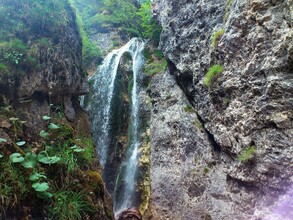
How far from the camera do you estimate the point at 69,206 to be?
3961 millimetres

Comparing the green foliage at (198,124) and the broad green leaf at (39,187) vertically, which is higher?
the broad green leaf at (39,187)

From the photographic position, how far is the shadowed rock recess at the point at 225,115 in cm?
541

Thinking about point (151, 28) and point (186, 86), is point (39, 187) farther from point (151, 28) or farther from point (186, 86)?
point (151, 28)

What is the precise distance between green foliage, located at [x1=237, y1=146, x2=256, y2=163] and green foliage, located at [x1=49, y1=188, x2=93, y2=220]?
12.6 feet

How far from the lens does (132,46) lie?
14.7 meters

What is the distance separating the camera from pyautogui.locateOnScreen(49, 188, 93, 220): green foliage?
148 inches

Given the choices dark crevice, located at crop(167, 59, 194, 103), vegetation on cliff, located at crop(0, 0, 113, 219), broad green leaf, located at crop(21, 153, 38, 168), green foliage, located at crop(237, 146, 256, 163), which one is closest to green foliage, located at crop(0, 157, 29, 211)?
vegetation on cliff, located at crop(0, 0, 113, 219)

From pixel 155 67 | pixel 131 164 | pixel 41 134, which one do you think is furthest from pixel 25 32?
pixel 155 67

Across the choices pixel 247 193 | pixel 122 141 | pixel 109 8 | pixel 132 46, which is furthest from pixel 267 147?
pixel 109 8

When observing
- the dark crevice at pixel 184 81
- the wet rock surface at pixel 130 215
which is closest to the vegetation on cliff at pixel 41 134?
the wet rock surface at pixel 130 215

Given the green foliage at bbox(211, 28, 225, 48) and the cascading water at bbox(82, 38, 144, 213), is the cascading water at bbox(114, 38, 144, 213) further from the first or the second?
the green foliage at bbox(211, 28, 225, 48)

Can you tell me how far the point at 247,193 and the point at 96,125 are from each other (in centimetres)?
750

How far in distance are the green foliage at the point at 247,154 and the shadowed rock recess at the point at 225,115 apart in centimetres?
3

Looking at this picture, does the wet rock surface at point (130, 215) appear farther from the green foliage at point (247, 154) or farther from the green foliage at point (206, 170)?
the green foliage at point (247, 154)
